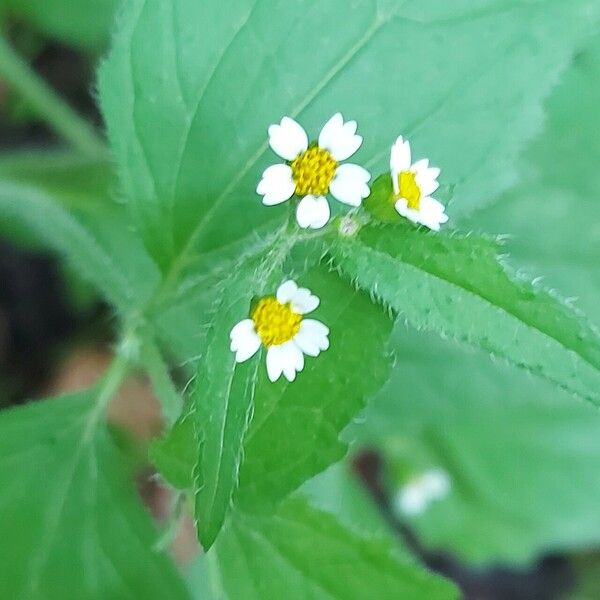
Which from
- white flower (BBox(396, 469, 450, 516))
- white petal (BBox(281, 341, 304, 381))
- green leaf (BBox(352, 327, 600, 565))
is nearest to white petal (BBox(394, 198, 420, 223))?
white petal (BBox(281, 341, 304, 381))

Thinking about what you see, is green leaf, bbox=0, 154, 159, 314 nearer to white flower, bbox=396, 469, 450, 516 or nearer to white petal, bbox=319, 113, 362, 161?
white petal, bbox=319, 113, 362, 161

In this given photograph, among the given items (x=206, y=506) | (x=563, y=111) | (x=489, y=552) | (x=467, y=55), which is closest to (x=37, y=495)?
(x=206, y=506)

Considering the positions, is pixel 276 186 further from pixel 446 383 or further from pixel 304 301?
pixel 446 383

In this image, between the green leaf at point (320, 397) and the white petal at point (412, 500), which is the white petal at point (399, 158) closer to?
the green leaf at point (320, 397)

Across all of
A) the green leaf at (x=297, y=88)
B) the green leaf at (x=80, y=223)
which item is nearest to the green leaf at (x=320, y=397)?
the green leaf at (x=297, y=88)

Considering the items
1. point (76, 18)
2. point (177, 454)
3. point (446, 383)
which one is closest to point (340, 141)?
point (177, 454)

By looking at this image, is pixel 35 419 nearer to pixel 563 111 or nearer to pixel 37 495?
pixel 37 495
